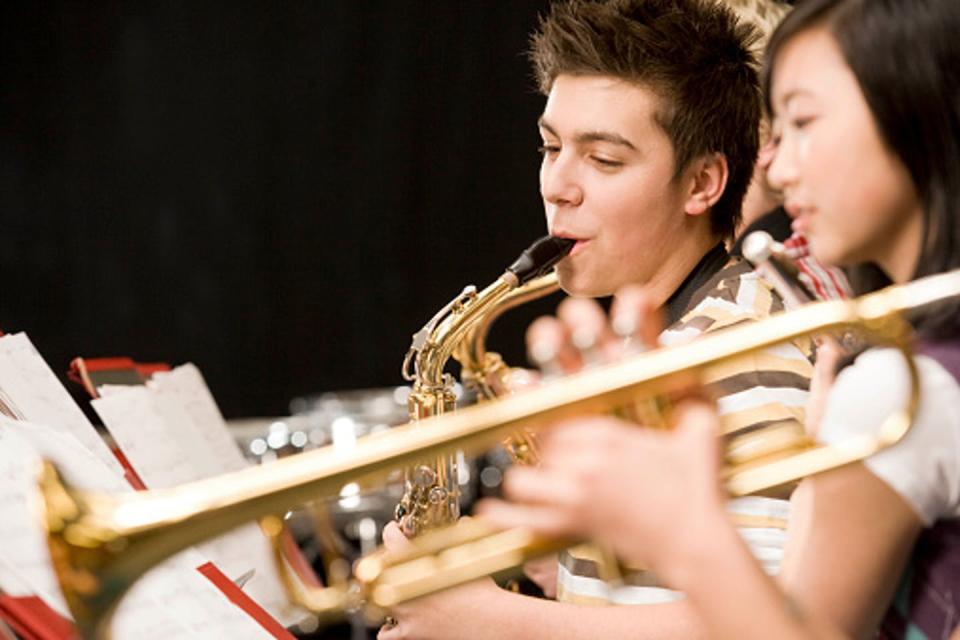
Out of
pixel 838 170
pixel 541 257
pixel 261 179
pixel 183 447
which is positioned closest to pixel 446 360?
pixel 541 257

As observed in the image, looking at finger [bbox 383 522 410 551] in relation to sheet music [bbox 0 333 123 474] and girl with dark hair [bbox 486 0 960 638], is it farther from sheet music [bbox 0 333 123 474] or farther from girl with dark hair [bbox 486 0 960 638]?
girl with dark hair [bbox 486 0 960 638]

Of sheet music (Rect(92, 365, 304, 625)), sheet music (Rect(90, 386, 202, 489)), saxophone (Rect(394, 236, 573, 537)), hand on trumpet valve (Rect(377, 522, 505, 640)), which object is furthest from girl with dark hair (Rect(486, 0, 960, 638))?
sheet music (Rect(90, 386, 202, 489))

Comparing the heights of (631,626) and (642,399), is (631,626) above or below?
below

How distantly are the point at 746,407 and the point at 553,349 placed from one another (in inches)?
25.0

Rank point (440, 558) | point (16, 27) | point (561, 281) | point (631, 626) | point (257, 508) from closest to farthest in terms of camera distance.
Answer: point (257, 508) → point (440, 558) → point (631, 626) → point (561, 281) → point (16, 27)

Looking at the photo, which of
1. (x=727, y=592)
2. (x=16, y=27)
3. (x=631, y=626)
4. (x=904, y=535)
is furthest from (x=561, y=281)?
(x=16, y=27)

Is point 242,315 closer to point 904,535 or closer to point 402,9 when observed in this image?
point 402,9

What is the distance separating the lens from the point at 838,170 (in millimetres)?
1118

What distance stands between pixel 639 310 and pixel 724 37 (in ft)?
3.65

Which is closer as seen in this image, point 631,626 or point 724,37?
point 631,626

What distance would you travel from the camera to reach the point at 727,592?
0.91 meters

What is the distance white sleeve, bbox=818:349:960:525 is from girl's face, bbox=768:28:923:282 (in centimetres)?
12

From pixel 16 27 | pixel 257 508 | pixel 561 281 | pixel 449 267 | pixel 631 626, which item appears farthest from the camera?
pixel 449 267

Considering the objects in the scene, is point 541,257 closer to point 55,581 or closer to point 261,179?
point 55,581
